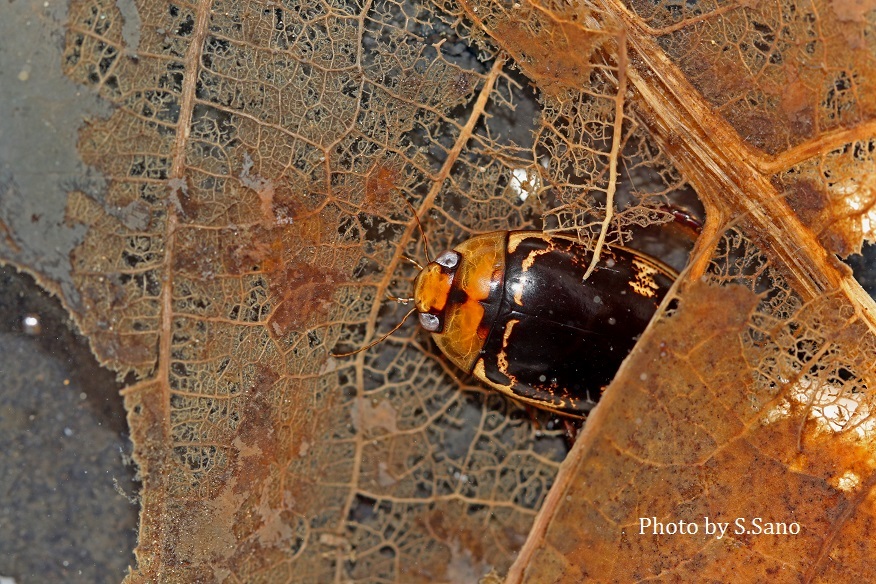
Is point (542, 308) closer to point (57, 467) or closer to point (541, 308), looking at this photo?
point (541, 308)

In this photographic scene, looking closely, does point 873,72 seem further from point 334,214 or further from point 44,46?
point 44,46

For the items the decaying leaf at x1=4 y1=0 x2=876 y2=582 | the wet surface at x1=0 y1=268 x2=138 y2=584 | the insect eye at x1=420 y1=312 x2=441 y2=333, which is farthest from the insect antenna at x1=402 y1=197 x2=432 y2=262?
the wet surface at x1=0 y1=268 x2=138 y2=584

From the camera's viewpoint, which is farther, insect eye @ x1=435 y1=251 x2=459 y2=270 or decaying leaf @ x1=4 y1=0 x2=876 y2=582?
insect eye @ x1=435 y1=251 x2=459 y2=270

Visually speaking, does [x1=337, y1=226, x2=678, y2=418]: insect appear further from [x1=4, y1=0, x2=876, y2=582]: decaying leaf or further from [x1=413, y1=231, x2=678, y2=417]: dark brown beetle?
[x1=4, y1=0, x2=876, y2=582]: decaying leaf

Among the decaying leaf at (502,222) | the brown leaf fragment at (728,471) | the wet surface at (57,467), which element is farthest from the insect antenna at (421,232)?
the wet surface at (57,467)

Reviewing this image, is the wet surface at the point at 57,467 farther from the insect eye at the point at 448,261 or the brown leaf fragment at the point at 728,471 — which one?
the brown leaf fragment at the point at 728,471

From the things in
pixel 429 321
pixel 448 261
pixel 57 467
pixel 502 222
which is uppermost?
pixel 502 222

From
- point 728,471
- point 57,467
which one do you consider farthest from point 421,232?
point 57,467
